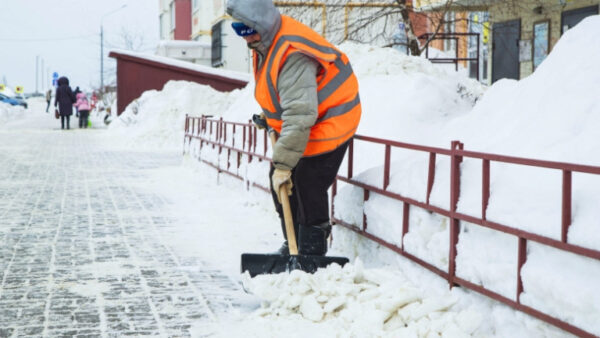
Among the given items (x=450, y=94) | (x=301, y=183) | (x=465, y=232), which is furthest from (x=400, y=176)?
(x=450, y=94)

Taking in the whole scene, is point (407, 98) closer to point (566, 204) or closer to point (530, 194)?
point (530, 194)

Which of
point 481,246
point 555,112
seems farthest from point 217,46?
point 481,246

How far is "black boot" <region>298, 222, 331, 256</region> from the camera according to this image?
5.02 m

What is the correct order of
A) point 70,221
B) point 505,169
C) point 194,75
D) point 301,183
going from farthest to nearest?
point 194,75
point 70,221
point 301,183
point 505,169

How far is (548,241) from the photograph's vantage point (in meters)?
3.33

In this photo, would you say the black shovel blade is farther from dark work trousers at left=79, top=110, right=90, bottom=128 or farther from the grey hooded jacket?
dark work trousers at left=79, top=110, right=90, bottom=128

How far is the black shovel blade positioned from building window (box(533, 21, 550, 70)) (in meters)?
14.7

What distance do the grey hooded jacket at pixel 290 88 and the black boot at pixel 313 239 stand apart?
526 millimetres

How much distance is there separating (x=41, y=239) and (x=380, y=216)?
11.1ft

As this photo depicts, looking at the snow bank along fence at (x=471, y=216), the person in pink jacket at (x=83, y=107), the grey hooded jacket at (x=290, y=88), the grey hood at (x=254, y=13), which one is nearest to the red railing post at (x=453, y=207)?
the snow bank along fence at (x=471, y=216)

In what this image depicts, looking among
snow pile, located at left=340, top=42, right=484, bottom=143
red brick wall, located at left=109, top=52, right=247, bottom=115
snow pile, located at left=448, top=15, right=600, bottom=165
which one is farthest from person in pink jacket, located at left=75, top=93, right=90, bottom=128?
snow pile, located at left=448, top=15, right=600, bottom=165

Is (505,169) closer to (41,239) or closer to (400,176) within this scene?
(400,176)

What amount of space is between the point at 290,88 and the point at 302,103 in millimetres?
128

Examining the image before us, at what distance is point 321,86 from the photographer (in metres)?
4.81
